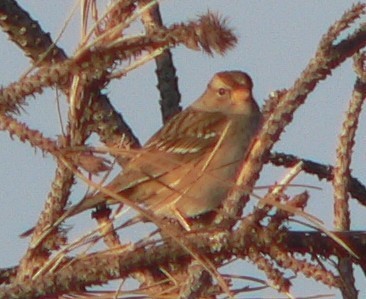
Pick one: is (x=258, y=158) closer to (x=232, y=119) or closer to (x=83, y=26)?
(x=83, y=26)

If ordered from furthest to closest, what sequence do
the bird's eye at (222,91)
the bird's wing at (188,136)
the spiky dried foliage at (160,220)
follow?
the bird's eye at (222,91), the bird's wing at (188,136), the spiky dried foliage at (160,220)

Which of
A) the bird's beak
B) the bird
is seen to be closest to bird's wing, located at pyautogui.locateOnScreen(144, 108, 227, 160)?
the bird

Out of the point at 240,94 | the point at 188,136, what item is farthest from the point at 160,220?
the point at 240,94

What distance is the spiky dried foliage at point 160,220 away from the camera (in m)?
2.04

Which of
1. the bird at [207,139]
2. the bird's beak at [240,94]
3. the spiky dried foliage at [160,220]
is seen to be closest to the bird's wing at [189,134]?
the bird at [207,139]

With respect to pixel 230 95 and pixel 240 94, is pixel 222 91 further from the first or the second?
pixel 240 94

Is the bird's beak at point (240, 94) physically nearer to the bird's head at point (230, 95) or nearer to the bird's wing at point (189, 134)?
the bird's head at point (230, 95)

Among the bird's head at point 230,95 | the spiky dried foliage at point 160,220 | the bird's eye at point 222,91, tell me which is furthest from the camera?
the bird's eye at point 222,91

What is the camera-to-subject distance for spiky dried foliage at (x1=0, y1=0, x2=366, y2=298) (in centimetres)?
204

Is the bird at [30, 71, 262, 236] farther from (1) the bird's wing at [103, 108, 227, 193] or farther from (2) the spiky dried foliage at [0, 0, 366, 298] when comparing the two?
(2) the spiky dried foliage at [0, 0, 366, 298]

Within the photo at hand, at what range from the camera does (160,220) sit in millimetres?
2221

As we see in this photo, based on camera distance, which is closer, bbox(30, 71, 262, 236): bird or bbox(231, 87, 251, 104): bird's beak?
bbox(30, 71, 262, 236): bird

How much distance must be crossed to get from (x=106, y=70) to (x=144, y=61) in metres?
0.10

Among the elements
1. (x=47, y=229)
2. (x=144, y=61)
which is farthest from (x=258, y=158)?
(x=47, y=229)
